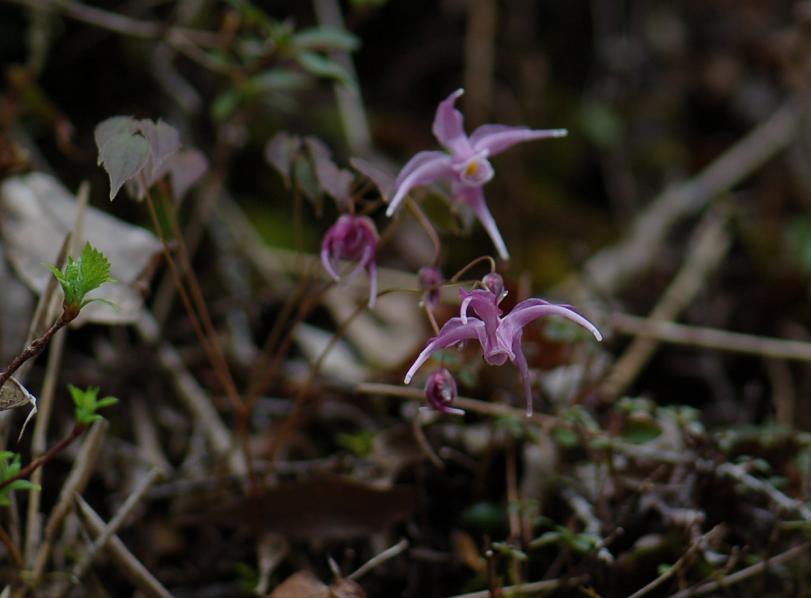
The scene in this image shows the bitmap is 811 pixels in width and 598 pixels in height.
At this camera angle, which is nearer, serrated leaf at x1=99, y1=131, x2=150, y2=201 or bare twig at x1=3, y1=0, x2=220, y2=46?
serrated leaf at x1=99, y1=131, x2=150, y2=201

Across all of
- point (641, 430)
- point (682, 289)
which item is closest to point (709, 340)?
point (682, 289)

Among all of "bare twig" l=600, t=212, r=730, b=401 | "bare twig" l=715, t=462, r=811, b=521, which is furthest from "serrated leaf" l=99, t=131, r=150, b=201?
"bare twig" l=600, t=212, r=730, b=401

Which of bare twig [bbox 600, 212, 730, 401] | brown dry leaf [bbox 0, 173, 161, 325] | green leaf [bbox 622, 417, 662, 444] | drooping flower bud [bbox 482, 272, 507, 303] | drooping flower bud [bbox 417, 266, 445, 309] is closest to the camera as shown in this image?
drooping flower bud [bbox 482, 272, 507, 303]

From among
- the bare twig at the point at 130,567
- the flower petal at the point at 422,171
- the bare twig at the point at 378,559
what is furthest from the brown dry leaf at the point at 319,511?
the flower petal at the point at 422,171

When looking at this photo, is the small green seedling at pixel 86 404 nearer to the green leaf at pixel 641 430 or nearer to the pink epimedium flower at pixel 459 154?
the pink epimedium flower at pixel 459 154

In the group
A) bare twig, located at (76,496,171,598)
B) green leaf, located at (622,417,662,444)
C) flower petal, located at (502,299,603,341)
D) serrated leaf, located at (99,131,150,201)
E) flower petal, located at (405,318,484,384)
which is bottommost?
bare twig, located at (76,496,171,598)

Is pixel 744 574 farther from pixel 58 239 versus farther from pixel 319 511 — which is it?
pixel 58 239

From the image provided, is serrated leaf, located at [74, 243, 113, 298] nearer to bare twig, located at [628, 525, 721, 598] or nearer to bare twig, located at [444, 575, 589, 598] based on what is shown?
bare twig, located at [444, 575, 589, 598]
